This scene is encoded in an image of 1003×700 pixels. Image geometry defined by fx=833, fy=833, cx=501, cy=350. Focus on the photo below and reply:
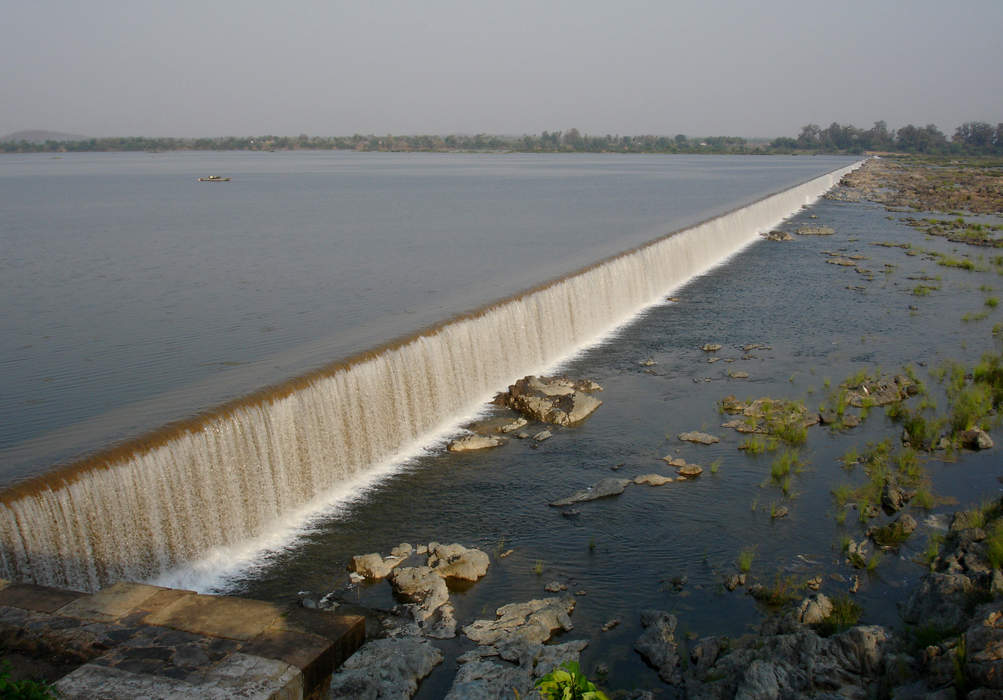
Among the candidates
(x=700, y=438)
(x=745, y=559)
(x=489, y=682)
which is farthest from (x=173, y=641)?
(x=700, y=438)

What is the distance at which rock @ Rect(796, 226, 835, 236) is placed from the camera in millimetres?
40656

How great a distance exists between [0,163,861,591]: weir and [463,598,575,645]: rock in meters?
3.83

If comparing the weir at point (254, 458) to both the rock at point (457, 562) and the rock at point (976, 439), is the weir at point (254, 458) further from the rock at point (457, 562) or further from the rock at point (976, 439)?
the rock at point (976, 439)

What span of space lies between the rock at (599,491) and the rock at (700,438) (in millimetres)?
2252

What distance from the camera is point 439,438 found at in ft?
47.6

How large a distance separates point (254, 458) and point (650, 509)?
5.50 meters

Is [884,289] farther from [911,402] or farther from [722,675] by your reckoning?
[722,675]

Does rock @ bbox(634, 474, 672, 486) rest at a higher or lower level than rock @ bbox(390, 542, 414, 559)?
higher

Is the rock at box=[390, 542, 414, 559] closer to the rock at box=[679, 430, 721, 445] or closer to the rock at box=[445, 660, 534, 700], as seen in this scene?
the rock at box=[445, 660, 534, 700]

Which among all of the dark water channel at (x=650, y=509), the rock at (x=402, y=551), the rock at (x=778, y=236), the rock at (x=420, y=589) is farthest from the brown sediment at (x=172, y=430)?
the rock at (x=778, y=236)

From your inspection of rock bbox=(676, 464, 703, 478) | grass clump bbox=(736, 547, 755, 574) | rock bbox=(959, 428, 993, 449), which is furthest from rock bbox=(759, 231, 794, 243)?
grass clump bbox=(736, 547, 755, 574)

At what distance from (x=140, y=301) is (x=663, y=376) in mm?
12497

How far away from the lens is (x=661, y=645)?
824 cm

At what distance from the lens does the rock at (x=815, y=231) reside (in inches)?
1601
